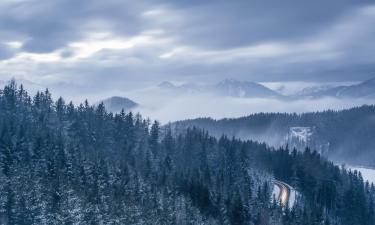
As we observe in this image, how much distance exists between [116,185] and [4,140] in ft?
102

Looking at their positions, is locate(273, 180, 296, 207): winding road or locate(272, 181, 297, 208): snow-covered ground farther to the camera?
locate(272, 181, 297, 208): snow-covered ground

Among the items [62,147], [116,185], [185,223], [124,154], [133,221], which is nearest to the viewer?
[133,221]

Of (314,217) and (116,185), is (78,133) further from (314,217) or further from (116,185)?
(314,217)

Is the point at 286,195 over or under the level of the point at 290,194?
under

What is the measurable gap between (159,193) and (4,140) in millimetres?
40762

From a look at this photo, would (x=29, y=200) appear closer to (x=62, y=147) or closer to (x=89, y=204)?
(x=89, y=204)

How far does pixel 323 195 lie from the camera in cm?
19650

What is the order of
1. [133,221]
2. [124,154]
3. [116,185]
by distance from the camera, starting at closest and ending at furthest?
[133,221] → [116,185] → [124,154]

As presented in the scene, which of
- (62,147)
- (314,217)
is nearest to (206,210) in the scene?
(314,217)

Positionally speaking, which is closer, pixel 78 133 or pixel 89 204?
pixel 89 204

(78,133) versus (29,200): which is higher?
(78,133)

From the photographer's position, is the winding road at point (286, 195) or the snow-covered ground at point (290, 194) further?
the snow-covered ground at point (290, 194)

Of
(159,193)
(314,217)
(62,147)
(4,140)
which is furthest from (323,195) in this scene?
(4,140)

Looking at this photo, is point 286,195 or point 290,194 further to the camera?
point 290,194
